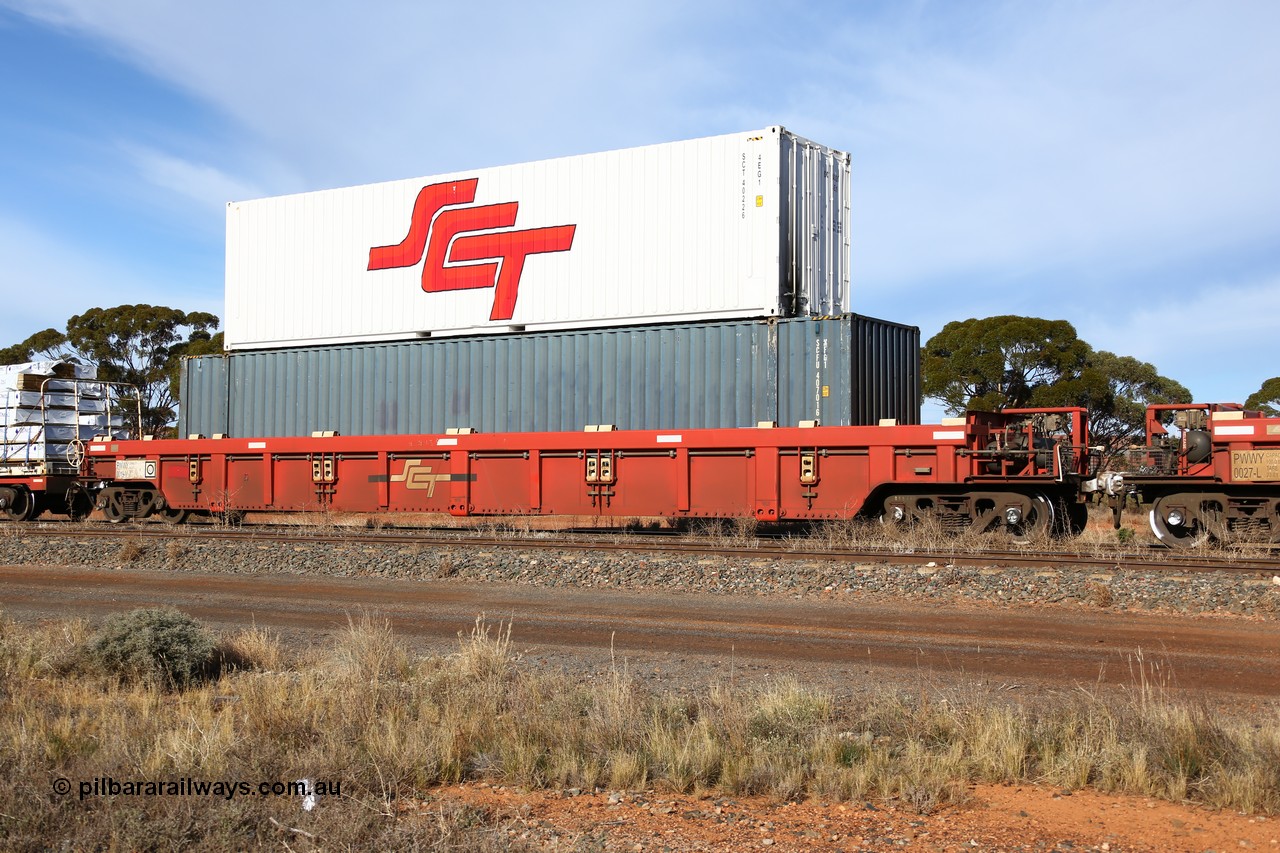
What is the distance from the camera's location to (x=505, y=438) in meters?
18.4

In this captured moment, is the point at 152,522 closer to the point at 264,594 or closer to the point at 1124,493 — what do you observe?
the point at 264,594

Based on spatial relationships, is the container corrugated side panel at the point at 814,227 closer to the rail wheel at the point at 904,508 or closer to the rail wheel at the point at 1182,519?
the rail wheel at the point at 904,508

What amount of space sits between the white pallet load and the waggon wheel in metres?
20.6

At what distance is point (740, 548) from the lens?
49.3 ft

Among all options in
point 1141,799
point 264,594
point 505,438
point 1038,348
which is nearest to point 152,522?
point 505,438

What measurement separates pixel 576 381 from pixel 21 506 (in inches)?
524

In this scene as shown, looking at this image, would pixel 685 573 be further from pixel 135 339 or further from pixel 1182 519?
pixel 135 339

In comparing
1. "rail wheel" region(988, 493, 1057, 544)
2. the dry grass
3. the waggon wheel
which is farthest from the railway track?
the dry grass

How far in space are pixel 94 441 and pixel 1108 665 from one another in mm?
20791

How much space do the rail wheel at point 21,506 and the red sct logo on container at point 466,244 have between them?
30.7ft

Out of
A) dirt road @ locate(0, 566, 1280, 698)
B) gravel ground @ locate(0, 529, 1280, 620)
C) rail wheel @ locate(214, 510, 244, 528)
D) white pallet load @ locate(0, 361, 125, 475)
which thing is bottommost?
dirt road @ locate(0, 566, 1280, 698)

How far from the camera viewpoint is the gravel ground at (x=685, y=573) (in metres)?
10.6

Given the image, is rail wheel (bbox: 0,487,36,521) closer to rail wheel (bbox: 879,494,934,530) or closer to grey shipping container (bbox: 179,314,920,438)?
grey shipping container (bbox: 179,314,920,438)

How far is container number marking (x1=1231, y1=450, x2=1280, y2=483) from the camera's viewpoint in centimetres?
1393
